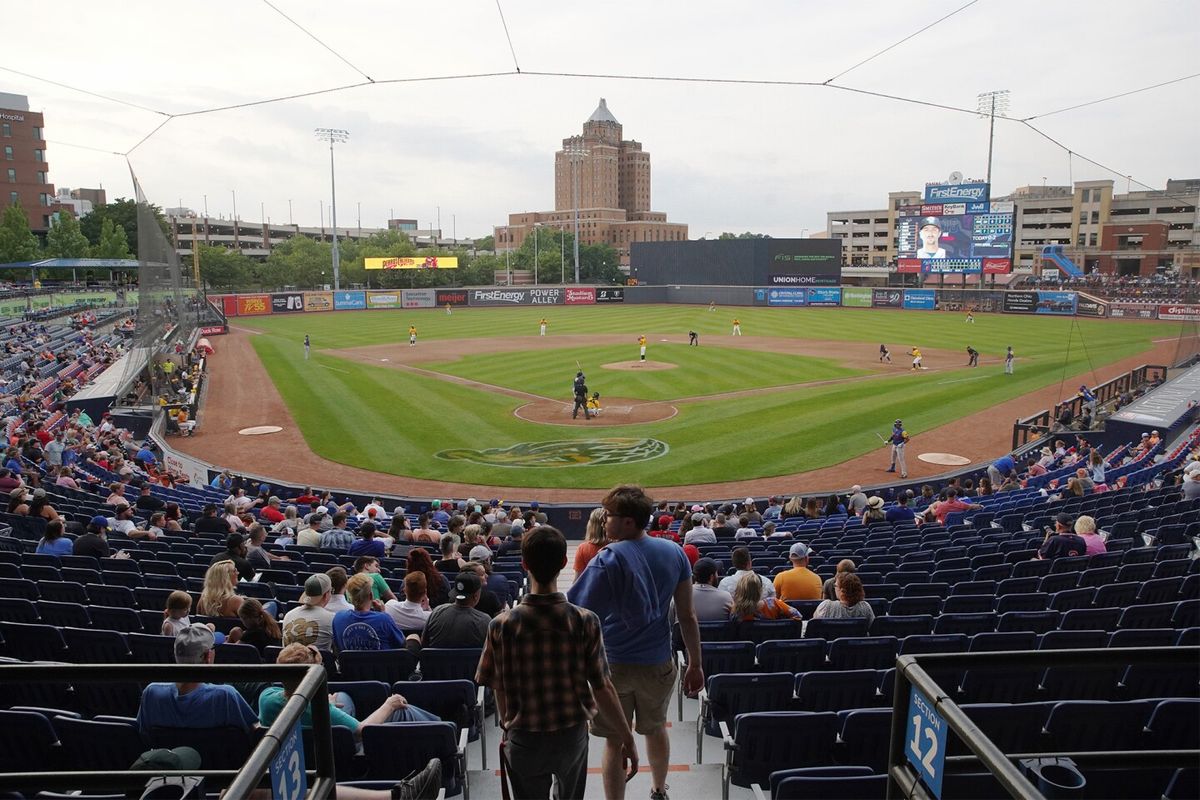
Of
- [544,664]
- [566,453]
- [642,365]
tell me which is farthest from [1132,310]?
[544,664]

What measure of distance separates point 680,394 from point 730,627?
1068 inches

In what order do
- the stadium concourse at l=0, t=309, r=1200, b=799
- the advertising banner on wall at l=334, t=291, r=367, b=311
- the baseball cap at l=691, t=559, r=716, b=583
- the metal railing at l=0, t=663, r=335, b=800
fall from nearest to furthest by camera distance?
the metal railing at l=0, t=663, r=335, b=800 < the stadium concourse at l=0, t=309, r=1200, b=799 < the baseball cap at l=691, t=559, r=716, b=583 < the advertising banner on wall at l=334, t=291, r=367, b=311

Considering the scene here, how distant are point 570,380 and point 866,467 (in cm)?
1697

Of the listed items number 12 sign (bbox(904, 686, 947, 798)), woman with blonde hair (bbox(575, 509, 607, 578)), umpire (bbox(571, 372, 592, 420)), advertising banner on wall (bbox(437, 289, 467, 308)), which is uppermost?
advertising banner on wall (bbox(437, 289, 467, 308))

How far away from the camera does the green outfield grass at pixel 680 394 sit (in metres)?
24.6

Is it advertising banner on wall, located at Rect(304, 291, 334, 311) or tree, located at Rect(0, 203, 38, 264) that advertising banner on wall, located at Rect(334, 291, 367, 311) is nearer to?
advertising banner on wall, located at Rect(304, 291, 334, 311)

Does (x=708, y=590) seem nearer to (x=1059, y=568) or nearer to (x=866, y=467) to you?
(x=1059, y=568)

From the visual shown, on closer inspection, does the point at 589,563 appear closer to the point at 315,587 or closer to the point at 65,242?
the point at 315,587

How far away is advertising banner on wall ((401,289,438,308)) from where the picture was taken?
87188 mm

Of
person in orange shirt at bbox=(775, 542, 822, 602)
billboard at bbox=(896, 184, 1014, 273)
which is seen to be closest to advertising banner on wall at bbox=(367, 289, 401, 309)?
billboard at bbox=(896, 184, 1014, 273)

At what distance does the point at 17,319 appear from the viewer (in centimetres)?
4550

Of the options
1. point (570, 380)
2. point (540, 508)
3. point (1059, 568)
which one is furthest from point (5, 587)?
point (570, 380)

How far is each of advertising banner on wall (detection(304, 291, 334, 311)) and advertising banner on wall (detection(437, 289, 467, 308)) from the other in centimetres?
1108

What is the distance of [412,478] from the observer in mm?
23266
